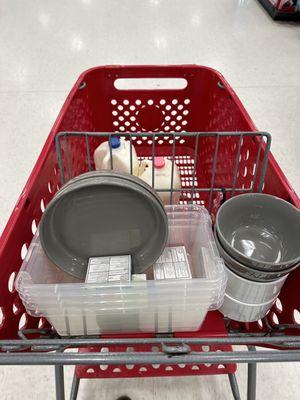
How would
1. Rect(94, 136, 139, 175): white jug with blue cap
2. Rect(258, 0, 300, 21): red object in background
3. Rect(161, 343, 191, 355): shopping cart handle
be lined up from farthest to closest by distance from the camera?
Rect(258, 0, 300, 21): red object in background < Rect(94, 136, 139, 175): white jug with blue cap < Rect(161, 343, 191, 355): shopping cart handle

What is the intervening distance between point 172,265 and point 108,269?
0.10 m

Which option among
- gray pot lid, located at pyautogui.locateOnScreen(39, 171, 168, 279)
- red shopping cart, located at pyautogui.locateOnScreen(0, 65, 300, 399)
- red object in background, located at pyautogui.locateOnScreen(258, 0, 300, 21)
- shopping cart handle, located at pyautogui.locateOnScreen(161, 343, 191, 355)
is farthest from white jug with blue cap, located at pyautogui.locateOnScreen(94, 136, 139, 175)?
red object in background, located at pyautogui.locateOnScreen(258, 0, 300, 21)

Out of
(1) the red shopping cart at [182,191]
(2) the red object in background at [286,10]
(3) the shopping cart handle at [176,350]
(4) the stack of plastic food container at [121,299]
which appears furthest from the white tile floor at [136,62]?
(3) the shopping cart handle at [176,350]

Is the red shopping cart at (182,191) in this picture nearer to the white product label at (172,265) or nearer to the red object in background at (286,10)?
the white product label at (172,265)

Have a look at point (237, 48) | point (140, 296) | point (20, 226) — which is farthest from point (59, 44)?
point (140, 296)

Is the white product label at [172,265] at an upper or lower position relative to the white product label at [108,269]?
lower

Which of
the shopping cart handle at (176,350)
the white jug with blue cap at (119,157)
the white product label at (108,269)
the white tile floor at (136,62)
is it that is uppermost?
the shopping cart handle at (176,350)

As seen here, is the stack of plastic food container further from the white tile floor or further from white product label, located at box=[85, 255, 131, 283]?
the white tile floor

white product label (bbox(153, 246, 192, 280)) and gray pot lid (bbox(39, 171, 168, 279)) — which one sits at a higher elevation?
gray pot lid (bbox(39, 171, 168, 279))

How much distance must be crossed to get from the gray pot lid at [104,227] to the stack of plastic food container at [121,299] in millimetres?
35

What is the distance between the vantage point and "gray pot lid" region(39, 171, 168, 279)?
1.63 feet

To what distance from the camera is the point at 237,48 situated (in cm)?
229

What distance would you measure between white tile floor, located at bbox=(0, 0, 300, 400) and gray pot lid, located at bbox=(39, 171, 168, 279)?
548mm

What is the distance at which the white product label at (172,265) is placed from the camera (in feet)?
1.67
